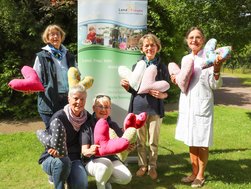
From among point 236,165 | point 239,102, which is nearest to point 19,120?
point 236,165

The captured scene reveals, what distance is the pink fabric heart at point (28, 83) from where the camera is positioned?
3535 millimetres

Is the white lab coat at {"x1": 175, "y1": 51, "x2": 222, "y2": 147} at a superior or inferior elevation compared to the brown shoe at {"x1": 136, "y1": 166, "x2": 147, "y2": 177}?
superior

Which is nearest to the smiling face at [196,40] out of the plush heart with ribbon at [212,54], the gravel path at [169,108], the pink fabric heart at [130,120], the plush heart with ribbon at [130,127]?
the plush heart with ribbon at [212,54]

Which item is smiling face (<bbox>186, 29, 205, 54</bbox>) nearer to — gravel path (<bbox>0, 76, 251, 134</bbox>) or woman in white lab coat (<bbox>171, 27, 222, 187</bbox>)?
woman in white lab coat (<bbox>171, 27, 222, 187</bbox>)

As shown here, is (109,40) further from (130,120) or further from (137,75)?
(130,120)

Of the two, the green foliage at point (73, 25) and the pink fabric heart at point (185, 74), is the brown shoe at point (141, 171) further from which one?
the green foliage at point (73, 25)

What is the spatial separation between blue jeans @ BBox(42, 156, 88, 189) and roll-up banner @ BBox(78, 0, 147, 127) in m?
1.41

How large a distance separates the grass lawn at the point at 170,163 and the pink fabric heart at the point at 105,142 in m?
1.17

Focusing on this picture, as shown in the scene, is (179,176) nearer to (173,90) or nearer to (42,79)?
(42,79)

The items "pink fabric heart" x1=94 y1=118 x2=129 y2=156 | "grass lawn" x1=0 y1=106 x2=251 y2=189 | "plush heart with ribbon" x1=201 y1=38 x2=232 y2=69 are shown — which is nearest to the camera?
"pink fabric heart" x1=94 y1=118 x2=129 y2=156

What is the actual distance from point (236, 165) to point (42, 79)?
124 inches

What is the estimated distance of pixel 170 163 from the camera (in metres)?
5.04

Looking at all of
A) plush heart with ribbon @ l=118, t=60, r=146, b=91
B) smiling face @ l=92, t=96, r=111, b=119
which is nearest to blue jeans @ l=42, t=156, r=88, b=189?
smiling face @ l=92, t=96, r=111, b=119

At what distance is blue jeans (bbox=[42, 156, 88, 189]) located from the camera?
10.1 ft
